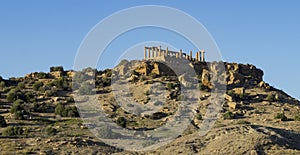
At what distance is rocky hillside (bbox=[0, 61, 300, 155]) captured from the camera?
50.0 meters

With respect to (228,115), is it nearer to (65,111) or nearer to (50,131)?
(65,111)

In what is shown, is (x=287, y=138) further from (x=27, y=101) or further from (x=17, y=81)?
(x=17, y=81)

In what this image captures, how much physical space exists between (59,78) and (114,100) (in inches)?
601

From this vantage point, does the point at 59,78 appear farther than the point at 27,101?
Yes

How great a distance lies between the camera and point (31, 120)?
6406cm

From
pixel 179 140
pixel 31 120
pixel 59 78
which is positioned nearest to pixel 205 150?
pixel 179 140

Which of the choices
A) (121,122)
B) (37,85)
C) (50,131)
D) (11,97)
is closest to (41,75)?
(37,85)

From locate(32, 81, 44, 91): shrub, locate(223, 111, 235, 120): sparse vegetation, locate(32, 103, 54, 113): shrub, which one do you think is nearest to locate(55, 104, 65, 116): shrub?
locate(32, 103, 54, 113): shrub

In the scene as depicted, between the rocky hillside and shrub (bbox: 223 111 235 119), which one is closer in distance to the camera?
the rocky hillside

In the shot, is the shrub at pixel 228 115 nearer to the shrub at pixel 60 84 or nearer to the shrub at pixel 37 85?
the shrub at pixel 60 84

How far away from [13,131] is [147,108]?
65.6 ft

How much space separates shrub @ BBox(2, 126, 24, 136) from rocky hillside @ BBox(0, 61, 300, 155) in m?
0.10

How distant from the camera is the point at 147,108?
72000 millimetres

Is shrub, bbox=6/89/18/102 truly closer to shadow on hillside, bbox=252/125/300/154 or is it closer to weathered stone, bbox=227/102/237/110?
weathered stone, bbox=227/102/237/110
